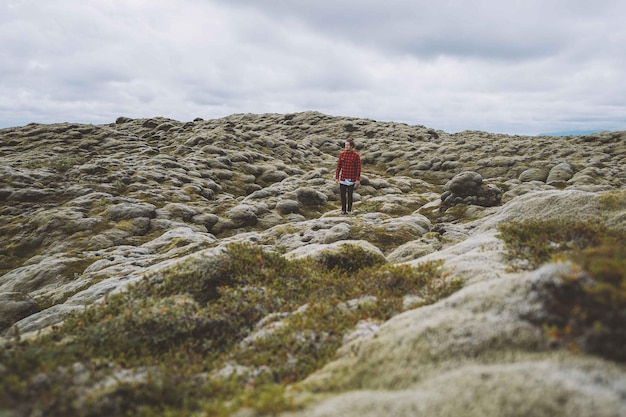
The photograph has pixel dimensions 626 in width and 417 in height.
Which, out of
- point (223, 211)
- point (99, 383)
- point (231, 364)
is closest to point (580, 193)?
point (231, 364)

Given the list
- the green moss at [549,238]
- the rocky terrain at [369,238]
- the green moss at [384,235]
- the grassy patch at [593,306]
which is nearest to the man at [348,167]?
the rocky terrain at [369,238]

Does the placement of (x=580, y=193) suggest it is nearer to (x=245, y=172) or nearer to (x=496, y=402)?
(x=496, y=402)

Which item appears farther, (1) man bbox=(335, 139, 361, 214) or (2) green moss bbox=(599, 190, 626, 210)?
(1) man bbox=(335, 139, 361, 214)

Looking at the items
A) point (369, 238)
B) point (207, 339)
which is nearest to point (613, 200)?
point (369, 238)

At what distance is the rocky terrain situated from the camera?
5867mm

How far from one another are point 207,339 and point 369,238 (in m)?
17.2

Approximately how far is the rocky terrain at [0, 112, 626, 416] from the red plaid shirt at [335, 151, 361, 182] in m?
Result: 3.81

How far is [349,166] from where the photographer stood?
3156 cm

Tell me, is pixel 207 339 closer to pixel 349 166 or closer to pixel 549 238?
pixel 549 238

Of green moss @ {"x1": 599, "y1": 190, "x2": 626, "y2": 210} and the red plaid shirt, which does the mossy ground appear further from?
the red plaid shirt

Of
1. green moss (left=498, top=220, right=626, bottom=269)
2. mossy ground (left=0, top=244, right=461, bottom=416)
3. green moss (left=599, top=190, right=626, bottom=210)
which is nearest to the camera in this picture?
mossy ground (left=0, top=244, right=461, bottom=416)

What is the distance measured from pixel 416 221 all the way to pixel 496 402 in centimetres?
2568

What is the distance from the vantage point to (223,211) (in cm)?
4572

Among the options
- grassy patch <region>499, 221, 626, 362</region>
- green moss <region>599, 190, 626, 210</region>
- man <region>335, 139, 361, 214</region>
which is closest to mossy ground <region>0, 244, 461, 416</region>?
grassy patch <region>499, 221, 626, 362</region>
